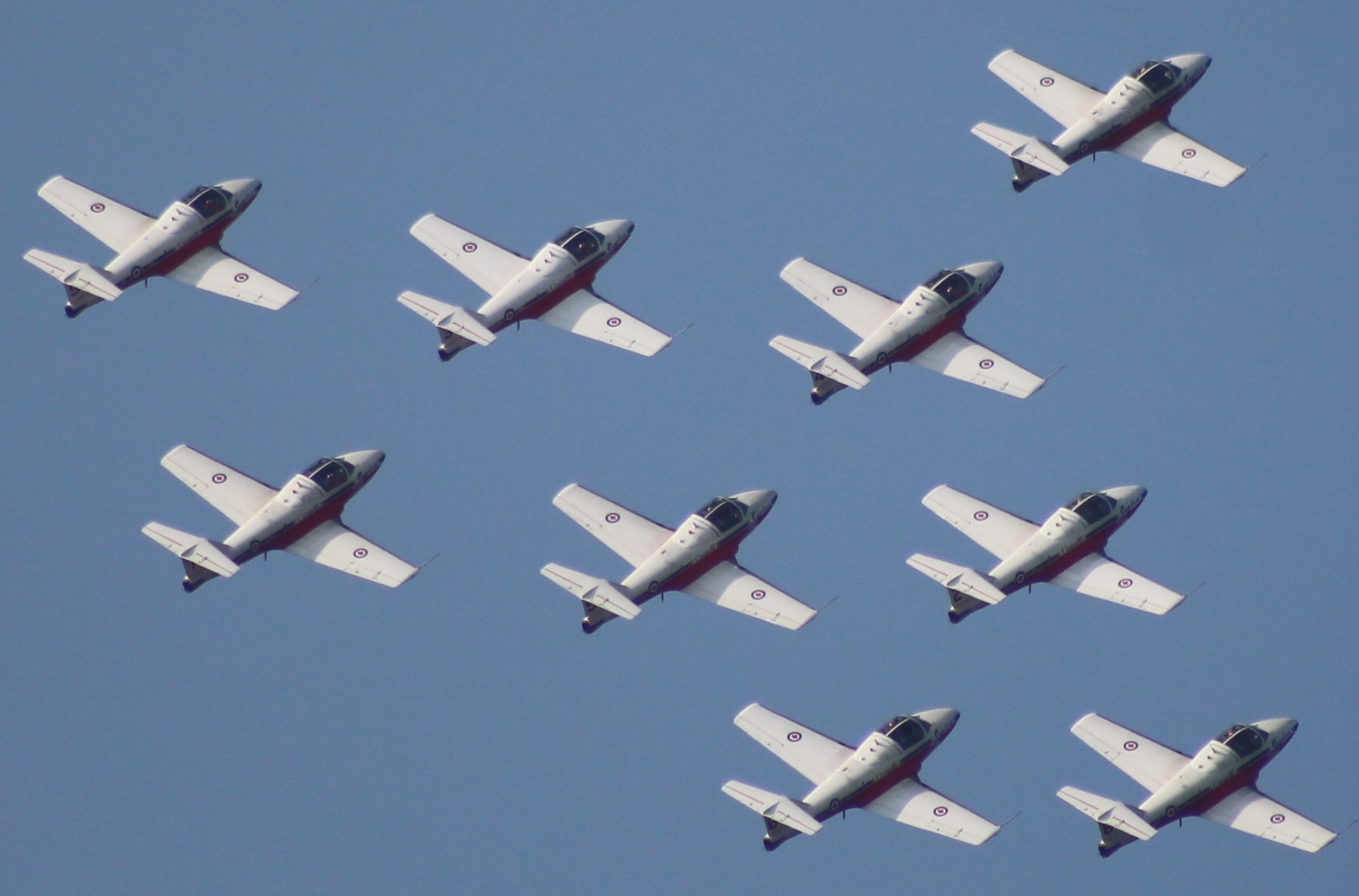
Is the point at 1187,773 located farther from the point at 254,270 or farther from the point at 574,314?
the point at 254,270

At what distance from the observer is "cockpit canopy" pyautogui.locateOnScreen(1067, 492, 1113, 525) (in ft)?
533

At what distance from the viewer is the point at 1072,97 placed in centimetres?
16988

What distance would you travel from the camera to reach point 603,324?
164375 millimetres

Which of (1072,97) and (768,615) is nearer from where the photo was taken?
(768,615)

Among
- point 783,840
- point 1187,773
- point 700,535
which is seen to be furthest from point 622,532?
point 1187,773

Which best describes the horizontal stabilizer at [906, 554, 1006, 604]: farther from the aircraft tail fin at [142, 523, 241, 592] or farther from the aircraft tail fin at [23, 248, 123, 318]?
the aircraft tail fin at [23, 248, 123, 318]

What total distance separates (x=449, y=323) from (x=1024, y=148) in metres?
29.2

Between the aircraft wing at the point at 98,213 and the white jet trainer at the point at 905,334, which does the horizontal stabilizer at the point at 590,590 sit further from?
the aircraft wing at the point at 98,213

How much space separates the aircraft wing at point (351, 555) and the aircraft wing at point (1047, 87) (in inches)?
1565

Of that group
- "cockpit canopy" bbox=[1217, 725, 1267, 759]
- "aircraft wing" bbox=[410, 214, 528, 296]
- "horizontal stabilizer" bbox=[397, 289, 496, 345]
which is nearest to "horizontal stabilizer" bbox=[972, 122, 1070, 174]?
"aircraft wing" bbox=[410, 214, 528, 296]

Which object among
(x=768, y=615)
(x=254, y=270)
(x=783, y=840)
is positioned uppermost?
(x=254, y=270)

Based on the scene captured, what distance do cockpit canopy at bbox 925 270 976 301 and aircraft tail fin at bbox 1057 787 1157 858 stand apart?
25.6 m

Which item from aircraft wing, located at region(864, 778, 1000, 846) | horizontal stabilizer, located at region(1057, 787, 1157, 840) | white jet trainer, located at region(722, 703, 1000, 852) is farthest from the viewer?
white jet trainer, located at region(722, 703, 1000, 852)

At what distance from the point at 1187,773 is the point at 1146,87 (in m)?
34.4
